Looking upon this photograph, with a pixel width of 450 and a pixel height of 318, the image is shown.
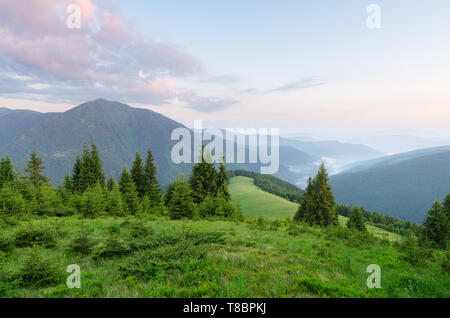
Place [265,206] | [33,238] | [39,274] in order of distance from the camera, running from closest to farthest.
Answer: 1. [39,274]
2. [33,238]
3. [265,206]

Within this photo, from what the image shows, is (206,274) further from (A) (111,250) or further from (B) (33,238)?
(B) (33,238)

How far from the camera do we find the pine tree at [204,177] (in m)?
34.2

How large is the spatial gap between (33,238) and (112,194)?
18.5 meters

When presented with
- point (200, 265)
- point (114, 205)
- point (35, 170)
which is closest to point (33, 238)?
point (200, 265)

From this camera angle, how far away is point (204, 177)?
34625 mm

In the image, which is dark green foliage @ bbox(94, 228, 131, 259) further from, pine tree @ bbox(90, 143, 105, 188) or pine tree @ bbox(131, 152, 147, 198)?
pine tree @ bbox(90, 143, 105, 188)

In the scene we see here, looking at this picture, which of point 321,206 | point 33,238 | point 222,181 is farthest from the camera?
point 222,181

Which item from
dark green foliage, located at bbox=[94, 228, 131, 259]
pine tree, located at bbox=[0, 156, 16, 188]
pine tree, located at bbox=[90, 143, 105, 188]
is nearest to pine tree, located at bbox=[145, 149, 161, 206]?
pine tree, located at bbox=[90, 143, 105, 188]

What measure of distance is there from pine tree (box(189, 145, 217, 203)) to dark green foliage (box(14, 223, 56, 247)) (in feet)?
78.5

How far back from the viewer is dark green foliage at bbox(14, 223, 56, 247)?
10.1 m

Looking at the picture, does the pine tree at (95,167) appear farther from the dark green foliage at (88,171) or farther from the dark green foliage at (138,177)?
the dark green foliage at (138,177)
